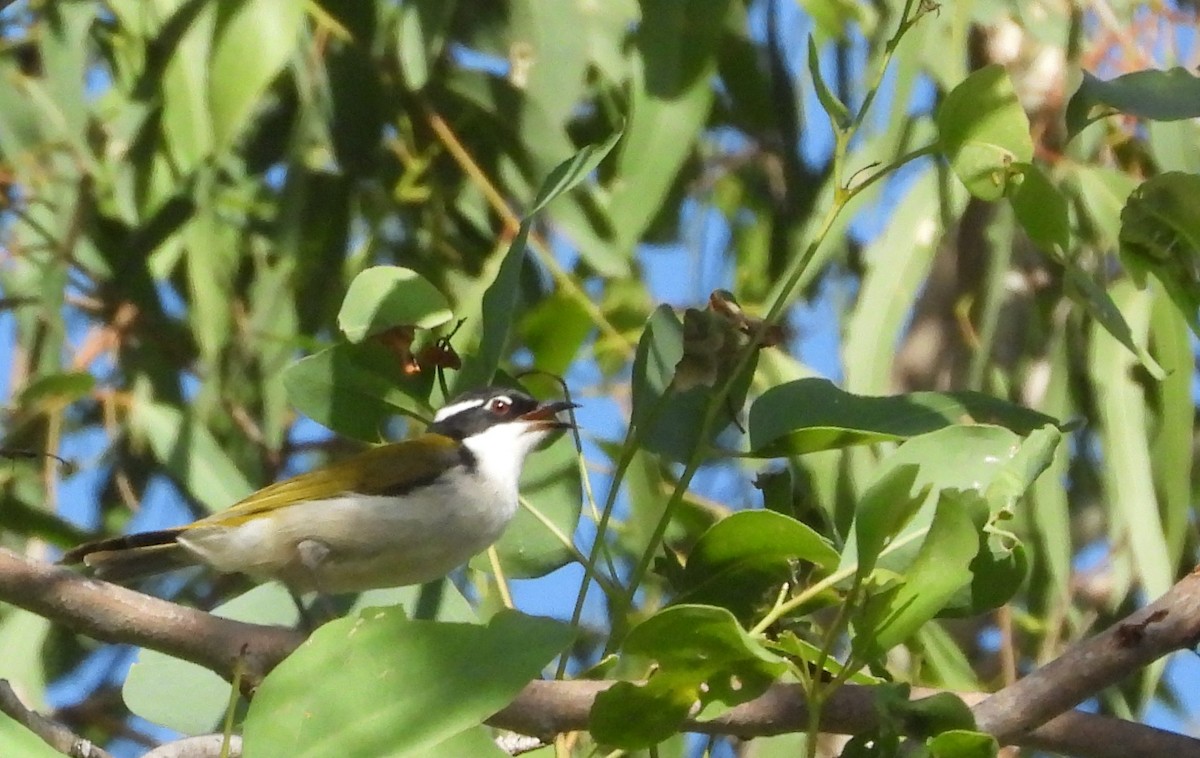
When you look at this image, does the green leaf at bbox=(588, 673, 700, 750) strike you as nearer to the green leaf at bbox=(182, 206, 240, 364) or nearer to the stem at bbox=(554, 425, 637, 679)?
the stem at bbox=(554, 425, 637, 679)

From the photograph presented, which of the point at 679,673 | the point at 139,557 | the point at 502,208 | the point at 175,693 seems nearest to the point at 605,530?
the point at 679,673

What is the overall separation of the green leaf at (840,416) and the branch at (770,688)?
26cm

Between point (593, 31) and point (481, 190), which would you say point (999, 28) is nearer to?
point (593, 31)

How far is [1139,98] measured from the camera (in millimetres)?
1490

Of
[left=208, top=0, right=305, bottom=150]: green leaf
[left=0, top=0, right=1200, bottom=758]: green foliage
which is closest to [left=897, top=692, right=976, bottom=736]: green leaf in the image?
[left=0, top=0, right=1200, bottom=758]: green foliage

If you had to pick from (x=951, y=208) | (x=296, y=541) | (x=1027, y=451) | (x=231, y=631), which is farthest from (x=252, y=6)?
(x=1027, y=451)

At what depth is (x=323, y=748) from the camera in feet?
3.81

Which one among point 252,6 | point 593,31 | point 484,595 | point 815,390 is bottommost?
point 815,390

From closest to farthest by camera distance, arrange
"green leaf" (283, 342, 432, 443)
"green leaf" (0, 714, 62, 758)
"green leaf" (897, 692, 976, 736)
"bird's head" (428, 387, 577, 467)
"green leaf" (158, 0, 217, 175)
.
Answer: "green leaf" (0, 714, 62, 758)
"green leaf" (897, 692, 976, 736)
"green leaf" (283, 342, 432, 443)
"bird's head" (428, 387, 577, 467)
"green leaf" (158, 0, 217, 175)

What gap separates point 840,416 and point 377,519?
107 cm

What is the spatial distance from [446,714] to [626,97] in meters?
2.02

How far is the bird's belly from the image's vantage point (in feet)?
7.68

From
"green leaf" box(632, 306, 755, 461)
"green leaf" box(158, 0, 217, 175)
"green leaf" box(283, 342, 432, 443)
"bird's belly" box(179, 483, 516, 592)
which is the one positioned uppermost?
"green leaf" box(158, 0, 217, 175)

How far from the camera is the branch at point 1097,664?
1.37 metres
